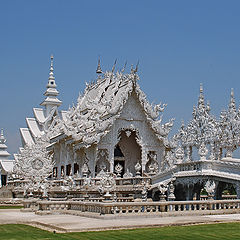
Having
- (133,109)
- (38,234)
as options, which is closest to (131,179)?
(133,109)

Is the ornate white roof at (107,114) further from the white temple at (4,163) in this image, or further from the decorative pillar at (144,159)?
the white temple at (4,163)

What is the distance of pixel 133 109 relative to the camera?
3462cm

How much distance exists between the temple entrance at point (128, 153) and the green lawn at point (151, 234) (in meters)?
23.0

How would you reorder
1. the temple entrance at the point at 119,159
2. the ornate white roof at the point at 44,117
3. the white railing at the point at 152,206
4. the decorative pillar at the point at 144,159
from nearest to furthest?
the white railing at the point at 152,206, the decorative pillar at the point at 144,159, the temple entrance at the point at 119,159, the ornate white roof at the point at 44,117

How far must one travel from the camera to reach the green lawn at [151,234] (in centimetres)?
1095

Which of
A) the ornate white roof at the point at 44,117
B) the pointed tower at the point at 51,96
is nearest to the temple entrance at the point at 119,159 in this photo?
the ornate white roof at the point at 44,117

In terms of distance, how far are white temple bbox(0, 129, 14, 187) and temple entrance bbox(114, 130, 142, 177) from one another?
788 inches

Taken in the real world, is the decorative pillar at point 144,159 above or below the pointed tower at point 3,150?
below

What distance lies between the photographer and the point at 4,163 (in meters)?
55.5

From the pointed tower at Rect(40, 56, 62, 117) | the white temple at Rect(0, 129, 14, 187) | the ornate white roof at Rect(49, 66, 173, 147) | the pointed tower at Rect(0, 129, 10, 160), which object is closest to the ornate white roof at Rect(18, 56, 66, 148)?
the pointed tower at Rect(40, 56, 62, 117)

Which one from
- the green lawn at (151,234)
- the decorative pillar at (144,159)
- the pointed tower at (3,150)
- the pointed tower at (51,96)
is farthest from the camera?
the pointed tower at (3,150)

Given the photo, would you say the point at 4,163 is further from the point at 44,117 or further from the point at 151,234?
the point at 151,234

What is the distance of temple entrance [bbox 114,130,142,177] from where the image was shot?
119 feet

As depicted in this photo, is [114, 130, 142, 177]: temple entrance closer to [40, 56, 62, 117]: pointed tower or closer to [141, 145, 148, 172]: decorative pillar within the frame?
[141, 145, 148, 172]: decorative pillar
